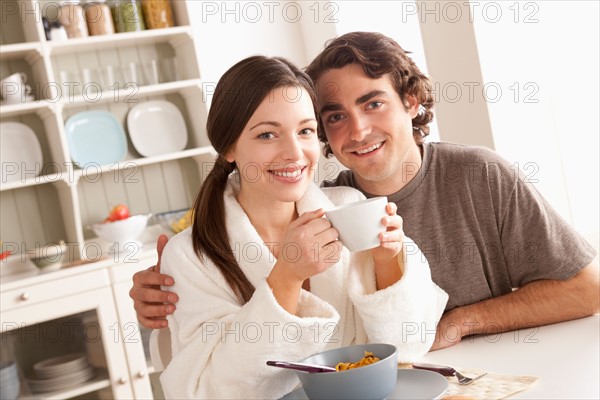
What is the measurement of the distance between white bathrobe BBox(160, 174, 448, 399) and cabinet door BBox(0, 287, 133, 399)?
1.67 metres

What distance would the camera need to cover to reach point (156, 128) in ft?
12.0

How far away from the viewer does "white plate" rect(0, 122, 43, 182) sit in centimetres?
335

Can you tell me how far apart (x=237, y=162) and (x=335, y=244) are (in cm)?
38

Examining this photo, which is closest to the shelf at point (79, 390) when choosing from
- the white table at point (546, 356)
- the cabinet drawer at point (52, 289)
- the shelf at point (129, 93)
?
the cabinet drawer at point (52, 289)

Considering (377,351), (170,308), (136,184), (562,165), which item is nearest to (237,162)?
(170,308)

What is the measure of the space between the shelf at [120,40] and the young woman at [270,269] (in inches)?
79.3

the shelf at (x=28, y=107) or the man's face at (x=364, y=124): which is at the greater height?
the shelf at (x=28, y=107)

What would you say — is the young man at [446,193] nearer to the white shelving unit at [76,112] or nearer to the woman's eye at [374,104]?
the woman's eye at [374,104]

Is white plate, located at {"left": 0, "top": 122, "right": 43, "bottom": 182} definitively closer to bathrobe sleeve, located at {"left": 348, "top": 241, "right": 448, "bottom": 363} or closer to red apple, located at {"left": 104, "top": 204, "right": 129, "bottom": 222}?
red apple, located at {"left": 104, "top": 204, "right": 129, "bottom": 222}

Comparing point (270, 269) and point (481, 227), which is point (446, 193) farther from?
point (270, 269)

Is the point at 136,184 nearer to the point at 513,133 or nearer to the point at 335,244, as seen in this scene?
the point at 513,133

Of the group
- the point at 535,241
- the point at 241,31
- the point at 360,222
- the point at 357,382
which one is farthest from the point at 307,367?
the point at 241,31

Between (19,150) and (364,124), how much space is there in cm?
221

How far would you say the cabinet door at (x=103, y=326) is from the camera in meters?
2.98
